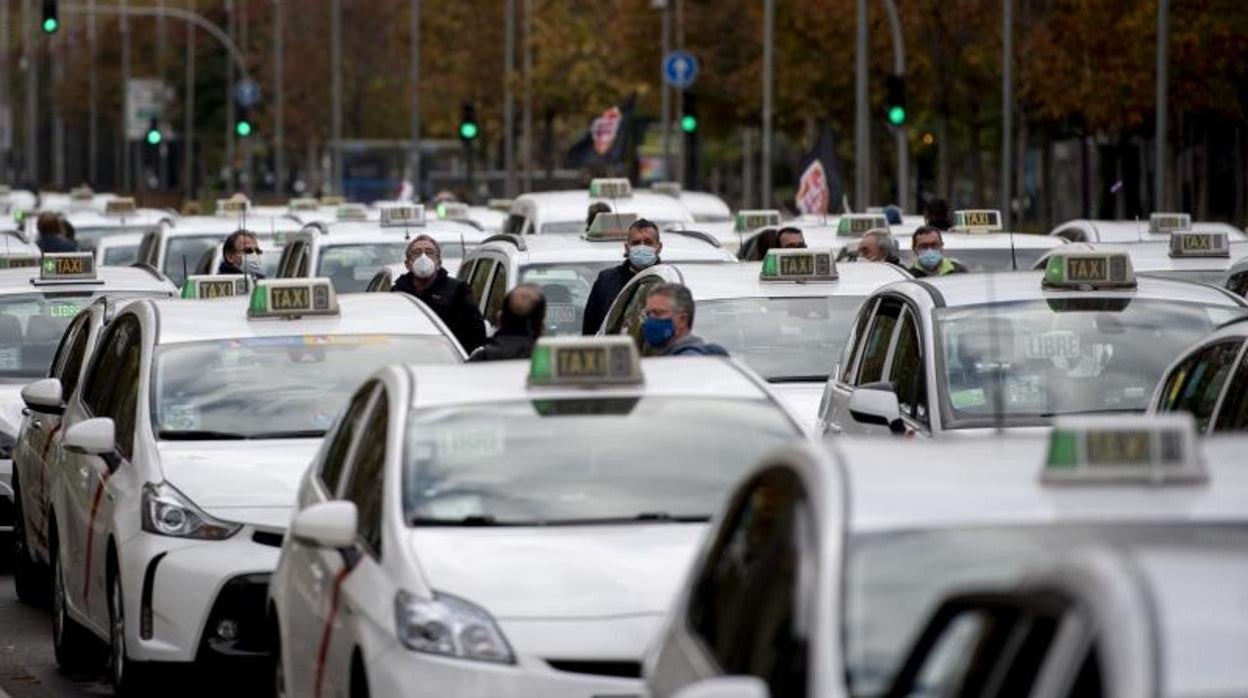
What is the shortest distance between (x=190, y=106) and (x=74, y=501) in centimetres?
9250

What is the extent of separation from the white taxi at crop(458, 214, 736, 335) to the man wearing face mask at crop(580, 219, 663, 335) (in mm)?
552

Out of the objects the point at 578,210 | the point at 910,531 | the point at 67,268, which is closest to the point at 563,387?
the point at 910,531

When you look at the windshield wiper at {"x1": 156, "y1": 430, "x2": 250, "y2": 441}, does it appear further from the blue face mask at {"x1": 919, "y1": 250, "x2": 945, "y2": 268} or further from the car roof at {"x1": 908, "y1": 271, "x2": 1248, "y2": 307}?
the blue face mask at {"x1": 919, "y1": 250, "x2": 945, "y2": 268}

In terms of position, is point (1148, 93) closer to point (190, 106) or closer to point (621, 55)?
point (621, 55)

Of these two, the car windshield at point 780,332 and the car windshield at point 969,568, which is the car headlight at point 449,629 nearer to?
the car windshield at point 969,568

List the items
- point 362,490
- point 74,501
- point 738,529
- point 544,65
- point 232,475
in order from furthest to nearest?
point 544,65 < point 74,501 < point 232,475 < point 362,490 < point 738,529

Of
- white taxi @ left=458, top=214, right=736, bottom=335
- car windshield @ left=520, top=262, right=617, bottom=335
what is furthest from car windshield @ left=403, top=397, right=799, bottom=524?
car windshield @ left=520, top=262, right=617, bottom=335

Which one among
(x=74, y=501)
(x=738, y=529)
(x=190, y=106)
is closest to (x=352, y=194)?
(x=190, y=106)

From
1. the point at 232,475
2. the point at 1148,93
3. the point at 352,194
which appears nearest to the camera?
the point at 232,475

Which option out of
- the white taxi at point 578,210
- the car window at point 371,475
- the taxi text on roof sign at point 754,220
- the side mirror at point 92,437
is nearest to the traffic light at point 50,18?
the white taxi at point 578,210

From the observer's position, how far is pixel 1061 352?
12.4m

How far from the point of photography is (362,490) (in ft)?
29.3

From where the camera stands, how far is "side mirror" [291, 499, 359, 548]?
27.2ft

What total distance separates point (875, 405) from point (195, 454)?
248 centimetres
